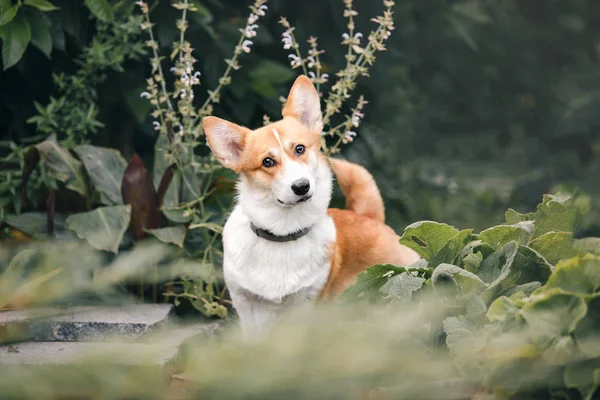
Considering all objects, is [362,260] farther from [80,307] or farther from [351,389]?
[351,389]

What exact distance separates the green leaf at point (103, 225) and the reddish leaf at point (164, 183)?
215mm

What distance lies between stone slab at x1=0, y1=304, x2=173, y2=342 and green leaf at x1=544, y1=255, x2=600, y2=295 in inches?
70.8

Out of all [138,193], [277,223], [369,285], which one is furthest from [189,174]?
[369,285]

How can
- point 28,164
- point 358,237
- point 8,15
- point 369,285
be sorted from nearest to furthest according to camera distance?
point 369,285, point 358,237, point 8,15, point 28,164

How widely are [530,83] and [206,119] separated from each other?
6.11m

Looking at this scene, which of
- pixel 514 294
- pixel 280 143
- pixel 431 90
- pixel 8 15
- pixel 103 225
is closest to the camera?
pixel 514 294

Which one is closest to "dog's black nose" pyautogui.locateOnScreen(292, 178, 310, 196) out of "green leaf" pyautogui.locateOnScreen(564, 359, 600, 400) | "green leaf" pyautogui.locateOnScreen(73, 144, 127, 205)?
"green leaf" pyautogui.locateOnScreen(564, 359, 600, 400)

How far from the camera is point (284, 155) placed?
3.40 m

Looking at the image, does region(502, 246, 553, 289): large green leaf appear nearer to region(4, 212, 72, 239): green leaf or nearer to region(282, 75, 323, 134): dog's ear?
region(282, 75, 323, 134): dog's ear

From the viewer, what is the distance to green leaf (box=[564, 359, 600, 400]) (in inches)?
95.3

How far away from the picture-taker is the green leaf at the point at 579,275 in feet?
8.34

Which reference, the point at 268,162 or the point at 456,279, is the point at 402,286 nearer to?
the point at 456,279

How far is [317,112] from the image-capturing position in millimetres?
3688

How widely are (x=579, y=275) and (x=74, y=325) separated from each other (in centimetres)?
207
